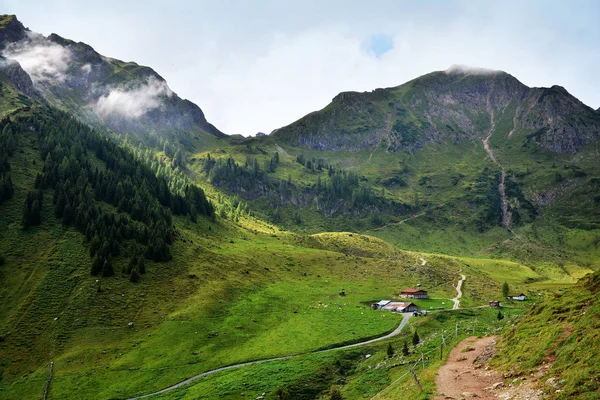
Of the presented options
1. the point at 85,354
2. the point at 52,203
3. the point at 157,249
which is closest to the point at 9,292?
the point at 85,354

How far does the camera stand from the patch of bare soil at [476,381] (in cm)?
2838

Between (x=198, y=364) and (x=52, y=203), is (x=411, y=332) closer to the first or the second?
(x=198, y=364)

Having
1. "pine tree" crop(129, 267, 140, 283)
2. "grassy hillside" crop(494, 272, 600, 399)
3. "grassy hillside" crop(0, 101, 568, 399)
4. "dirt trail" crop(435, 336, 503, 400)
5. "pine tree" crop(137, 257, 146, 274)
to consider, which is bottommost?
"grassy hillside" crop(0, 101, 568, 399)

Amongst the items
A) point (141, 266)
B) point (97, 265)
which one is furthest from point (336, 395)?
point (97, 265)

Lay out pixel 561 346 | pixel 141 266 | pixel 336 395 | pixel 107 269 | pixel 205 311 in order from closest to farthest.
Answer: pixel 561 346, pixel 336 395, pixel 205 311, pixel 107 269, pixel 141 266

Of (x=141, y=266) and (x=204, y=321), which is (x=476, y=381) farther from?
(x=141, y=266)

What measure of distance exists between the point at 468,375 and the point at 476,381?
2.43 metres

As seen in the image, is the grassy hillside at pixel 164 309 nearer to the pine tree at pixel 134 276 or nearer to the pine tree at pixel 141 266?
the pine tree at pixel 134 276

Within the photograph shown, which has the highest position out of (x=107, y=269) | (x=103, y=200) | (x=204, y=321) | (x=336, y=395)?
(x=103, y=200)

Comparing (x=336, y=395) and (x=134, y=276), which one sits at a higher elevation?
(x=134, y=276)

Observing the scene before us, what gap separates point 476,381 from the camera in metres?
33.8

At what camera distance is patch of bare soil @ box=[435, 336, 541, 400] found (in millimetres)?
28375

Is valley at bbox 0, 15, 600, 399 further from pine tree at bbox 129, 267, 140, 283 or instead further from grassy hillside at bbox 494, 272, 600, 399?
pine tree at bbox 129, 267, 140, 283

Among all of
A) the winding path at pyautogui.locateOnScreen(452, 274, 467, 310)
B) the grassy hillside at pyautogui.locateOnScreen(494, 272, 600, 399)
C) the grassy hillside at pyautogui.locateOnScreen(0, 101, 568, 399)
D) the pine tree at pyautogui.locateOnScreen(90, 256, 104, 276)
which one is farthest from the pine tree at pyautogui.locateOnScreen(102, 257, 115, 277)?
the winding path at pyautogui.locateOnScreen(452, 274, 467, 310)
